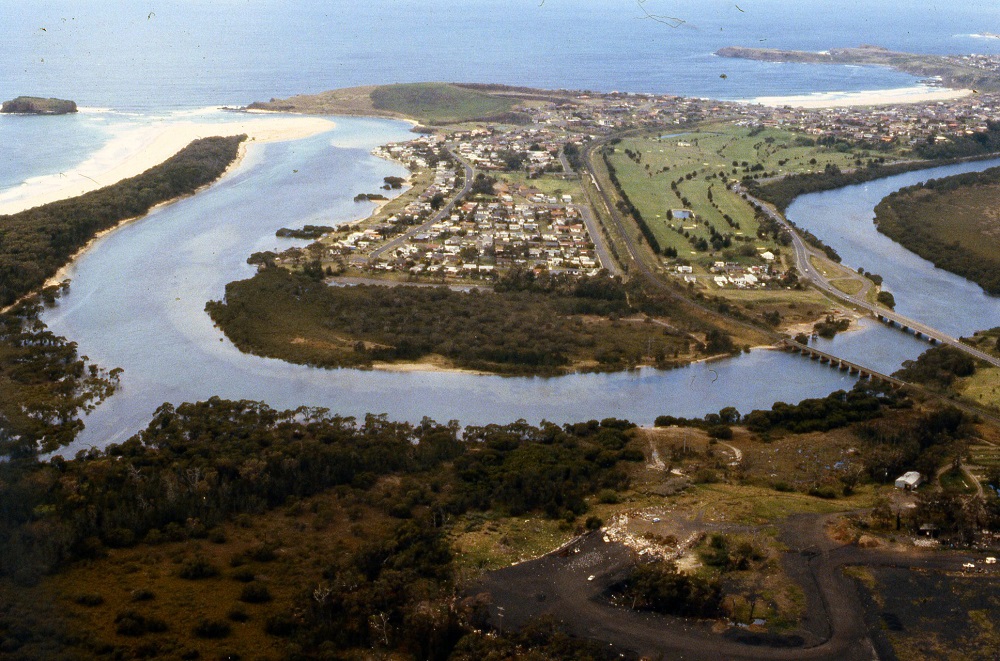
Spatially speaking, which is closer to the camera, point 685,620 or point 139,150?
point 685,620

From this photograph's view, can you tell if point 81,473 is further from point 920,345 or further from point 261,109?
point 261,109

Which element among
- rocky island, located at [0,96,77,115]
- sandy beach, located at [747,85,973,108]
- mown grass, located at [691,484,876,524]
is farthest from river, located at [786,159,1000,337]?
rocky island, located at [0,96,77,115]

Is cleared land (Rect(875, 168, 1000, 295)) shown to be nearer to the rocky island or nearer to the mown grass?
the mown grass

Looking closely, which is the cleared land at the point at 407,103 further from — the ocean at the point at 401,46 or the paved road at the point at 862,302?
the paved road at the point at 862,302

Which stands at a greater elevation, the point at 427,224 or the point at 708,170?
the point at 708,170

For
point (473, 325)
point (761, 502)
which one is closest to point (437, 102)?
point (473, 325)

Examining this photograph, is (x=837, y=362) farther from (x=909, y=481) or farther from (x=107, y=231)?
(x=107, y=231)

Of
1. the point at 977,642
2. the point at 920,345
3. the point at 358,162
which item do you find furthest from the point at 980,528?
the point at 358,162
